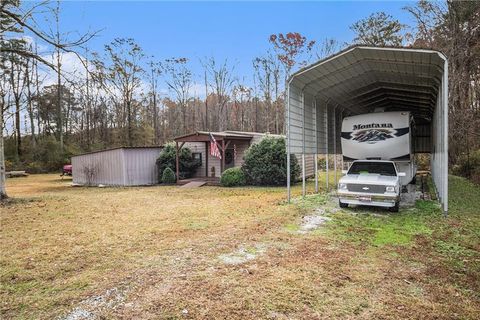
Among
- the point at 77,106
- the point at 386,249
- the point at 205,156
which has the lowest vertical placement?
the point at 386,249

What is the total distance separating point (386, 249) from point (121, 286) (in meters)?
4.52

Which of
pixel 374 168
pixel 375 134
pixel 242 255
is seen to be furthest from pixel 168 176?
pixel 242 255

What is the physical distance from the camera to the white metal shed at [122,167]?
20.6 metres

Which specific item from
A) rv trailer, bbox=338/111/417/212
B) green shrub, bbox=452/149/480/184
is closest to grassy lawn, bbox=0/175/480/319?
rv trailer, bbox=338/111/417/212

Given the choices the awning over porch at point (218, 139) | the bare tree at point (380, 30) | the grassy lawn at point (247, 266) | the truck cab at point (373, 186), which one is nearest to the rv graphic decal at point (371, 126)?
the truck cab at point (373, 186)

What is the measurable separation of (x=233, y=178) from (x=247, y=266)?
13.0 metres

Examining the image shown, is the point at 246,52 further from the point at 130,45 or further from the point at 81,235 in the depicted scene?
the point at 81,235

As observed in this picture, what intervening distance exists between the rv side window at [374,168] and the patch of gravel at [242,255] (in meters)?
5.33

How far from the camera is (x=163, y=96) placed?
1719 inches

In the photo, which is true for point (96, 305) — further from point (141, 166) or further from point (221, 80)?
point (221, 80)

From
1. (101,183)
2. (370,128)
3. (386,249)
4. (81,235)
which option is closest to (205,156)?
(101,183)

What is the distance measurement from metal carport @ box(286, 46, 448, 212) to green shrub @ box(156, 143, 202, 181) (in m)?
9.92

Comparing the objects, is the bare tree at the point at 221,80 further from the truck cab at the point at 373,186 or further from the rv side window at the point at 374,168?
the truck cab at the point at 373,186

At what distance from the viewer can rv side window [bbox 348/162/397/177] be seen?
9695 millimetres
